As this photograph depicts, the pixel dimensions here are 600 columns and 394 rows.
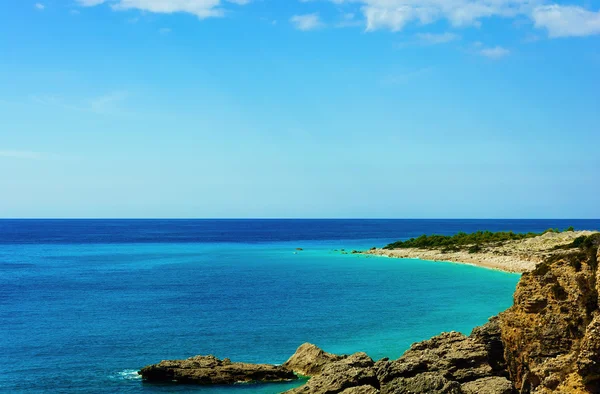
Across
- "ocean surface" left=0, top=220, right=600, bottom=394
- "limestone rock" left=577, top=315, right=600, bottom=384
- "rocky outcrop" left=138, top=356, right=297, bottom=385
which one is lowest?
"ocean surface" left=0, top=220, right=600, bottom=394

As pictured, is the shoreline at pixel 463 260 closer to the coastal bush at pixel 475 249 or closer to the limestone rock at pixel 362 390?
the coastal bush at pixel 475 249

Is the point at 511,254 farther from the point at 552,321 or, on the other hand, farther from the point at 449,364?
the point at 552,321

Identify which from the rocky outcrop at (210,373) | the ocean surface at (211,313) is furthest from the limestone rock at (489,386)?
the rocky outcrop at (210,373)

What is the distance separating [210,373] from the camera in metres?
28.3

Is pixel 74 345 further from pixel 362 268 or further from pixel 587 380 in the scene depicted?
pixel 362 268

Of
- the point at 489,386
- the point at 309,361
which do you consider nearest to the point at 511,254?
the point at 309,361

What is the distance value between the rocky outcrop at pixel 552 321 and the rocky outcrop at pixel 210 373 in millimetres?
13311

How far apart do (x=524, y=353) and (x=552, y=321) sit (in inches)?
53.0

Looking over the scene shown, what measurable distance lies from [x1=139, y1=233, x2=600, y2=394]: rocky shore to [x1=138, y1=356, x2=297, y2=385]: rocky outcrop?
18.2 feet

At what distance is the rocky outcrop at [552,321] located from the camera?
49.7ft

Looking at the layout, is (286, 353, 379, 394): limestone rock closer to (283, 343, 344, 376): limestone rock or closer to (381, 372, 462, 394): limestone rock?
(381, 372, 462, 394): limestone rock

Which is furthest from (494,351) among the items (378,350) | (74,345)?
(74,345)

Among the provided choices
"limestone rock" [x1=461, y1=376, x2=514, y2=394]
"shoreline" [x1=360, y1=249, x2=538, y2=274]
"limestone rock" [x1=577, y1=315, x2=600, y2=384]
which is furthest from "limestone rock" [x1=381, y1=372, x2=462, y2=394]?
"shoreline" [x1=360, y1=249, x2=538, y2=274]

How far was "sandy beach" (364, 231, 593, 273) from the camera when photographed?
251 ft
